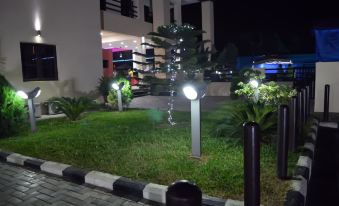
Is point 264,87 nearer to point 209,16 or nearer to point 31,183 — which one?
point 31,183

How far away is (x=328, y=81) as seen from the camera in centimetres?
895

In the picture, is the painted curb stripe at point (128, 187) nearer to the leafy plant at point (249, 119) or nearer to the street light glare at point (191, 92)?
the street light glare at point (191, 92)

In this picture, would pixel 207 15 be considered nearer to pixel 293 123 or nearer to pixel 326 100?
pixel 326 100

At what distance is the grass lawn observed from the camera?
3.76 m

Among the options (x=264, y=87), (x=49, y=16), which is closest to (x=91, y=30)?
(x=49, y=16)

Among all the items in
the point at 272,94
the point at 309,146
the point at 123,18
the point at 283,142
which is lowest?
the point at 309,146

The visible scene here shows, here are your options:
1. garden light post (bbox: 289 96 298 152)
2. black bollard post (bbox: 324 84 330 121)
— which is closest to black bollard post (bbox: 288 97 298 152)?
garden light post (bbox: 289 96 298 152)

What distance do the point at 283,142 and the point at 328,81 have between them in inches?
248

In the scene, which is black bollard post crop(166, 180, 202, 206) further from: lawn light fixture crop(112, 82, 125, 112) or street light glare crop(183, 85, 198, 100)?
lawn light fixture crop(112, 82, 125, 112)

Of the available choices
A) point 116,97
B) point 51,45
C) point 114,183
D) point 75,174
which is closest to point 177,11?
point 116,97

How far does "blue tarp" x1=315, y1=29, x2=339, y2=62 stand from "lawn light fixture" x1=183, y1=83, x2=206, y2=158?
6.11 metres

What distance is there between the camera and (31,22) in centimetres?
1016

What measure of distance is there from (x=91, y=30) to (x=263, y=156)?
33.3 feet

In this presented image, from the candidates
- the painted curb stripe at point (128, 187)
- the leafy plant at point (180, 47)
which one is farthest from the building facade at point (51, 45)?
the painted curb stripe at point (128, 187)
